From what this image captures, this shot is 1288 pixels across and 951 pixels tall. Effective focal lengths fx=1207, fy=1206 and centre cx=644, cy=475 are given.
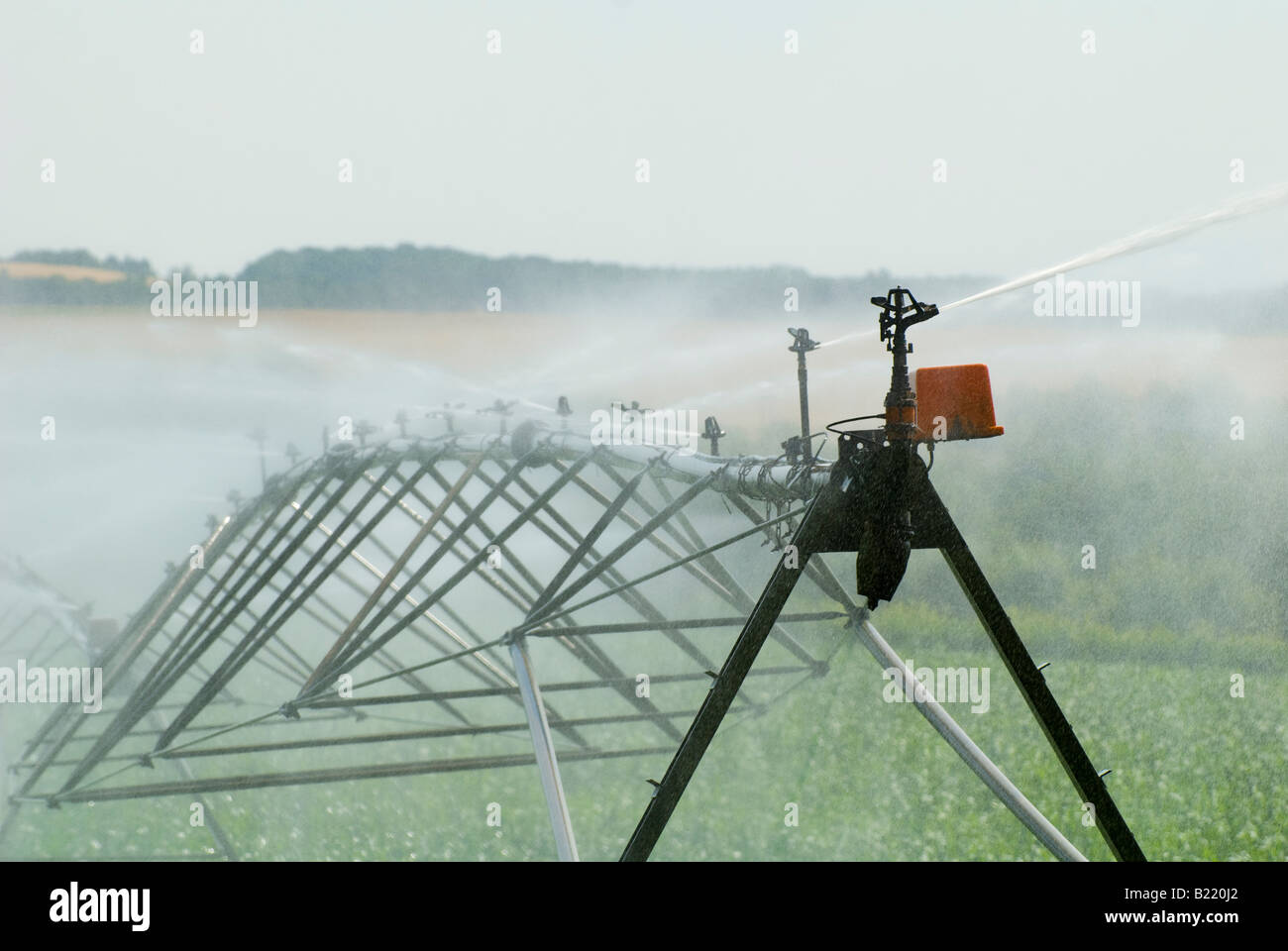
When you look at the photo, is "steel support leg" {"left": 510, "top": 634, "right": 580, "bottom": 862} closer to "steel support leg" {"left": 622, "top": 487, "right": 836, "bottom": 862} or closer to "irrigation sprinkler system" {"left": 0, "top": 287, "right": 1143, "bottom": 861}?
"irrigation sprinkler system" {"left": 0, "top": 287, "right": 1143, "bottom": 861}

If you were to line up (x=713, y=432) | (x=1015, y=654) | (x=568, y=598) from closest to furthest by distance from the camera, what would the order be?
(x=1015, y=654) → (x=568, y=598) → (x=713, y=432)

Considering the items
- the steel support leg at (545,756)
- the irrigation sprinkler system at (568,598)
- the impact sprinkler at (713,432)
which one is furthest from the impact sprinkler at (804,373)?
the steel support leg at (545,756)

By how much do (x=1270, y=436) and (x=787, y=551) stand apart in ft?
45.6

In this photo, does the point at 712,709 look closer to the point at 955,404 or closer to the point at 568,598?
the point at 955,404

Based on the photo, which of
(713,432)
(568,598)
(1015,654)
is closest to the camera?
(1015,654)

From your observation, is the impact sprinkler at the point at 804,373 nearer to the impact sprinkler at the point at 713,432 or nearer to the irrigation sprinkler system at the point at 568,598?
the irrigation sprinkler system at the point at 568,598

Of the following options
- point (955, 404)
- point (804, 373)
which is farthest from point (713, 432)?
point (955, 404)

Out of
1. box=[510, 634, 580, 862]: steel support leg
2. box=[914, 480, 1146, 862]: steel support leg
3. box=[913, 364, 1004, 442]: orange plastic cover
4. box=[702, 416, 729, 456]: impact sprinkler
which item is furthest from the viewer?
box=[702, 416, 729, 456]: impact sprinkler

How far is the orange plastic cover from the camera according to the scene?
5.38 metres

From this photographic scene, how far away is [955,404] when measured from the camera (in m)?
5.42

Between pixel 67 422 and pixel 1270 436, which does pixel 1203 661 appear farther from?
pixel 67 422

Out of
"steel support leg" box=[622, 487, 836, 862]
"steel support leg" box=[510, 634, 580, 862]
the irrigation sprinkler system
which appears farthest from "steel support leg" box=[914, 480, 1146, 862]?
"steel support leg" box=[510, 634, 580, 862]

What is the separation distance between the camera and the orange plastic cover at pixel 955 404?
5.38 metres

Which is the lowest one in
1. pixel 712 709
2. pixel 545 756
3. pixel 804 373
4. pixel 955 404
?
pixel 545 756
